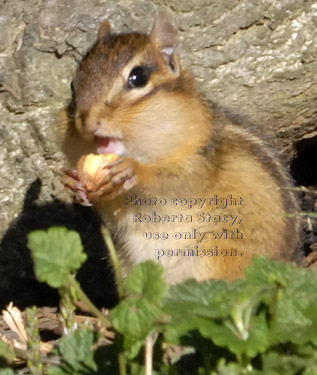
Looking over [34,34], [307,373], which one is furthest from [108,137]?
[307,373]

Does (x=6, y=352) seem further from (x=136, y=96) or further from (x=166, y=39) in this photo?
(x=166, y=39)

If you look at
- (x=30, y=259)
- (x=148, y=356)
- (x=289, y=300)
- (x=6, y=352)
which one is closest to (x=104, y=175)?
(x=6, y=352)

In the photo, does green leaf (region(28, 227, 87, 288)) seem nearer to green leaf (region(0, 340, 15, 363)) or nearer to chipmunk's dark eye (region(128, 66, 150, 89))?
green leaf (region(0, 340, 15, 363))

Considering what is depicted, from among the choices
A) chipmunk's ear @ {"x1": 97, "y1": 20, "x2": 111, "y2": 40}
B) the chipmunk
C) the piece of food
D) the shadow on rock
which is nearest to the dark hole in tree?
the chipmunk

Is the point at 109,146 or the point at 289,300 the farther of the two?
the point at 109,146

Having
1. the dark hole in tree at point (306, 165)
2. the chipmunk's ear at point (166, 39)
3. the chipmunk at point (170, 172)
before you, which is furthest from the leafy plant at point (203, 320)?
the dark hole in tree at point (306, 165)

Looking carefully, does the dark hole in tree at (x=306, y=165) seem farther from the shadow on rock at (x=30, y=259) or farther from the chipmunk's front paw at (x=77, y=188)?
the chipmunk's front paw at (x=77, y=188)
